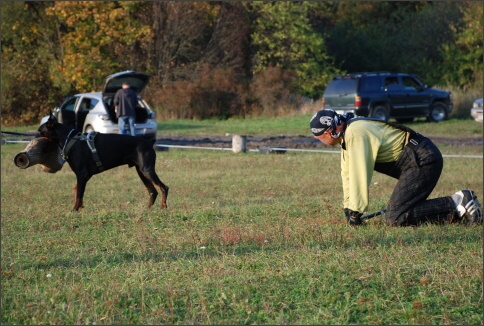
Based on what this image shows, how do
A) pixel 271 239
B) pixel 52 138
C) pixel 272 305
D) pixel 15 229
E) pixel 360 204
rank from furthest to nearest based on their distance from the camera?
pixel 52 138 < pixel 15 229 < pixel 360 204 < pixel 271 239 < pixel 272 305

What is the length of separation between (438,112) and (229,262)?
29.0m

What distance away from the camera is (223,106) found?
43.4m

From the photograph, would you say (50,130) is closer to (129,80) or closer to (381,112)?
(129,80)

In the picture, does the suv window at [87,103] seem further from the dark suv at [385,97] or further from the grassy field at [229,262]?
the dark suv at [385,97]

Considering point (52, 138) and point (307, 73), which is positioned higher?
point (52, 138)

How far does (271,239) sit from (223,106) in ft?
115

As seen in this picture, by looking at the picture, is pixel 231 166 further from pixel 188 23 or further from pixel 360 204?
pixel 188 23

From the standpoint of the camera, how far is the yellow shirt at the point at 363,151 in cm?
923

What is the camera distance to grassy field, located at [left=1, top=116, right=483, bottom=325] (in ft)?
19.5

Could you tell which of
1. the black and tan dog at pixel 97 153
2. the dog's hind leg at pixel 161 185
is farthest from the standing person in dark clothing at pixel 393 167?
the black and tan dog at pixel 97 153

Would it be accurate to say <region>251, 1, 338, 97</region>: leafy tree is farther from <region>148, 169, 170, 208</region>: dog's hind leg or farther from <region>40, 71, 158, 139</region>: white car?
<region>148, 169, 170, 208</region>: dog's hind leg

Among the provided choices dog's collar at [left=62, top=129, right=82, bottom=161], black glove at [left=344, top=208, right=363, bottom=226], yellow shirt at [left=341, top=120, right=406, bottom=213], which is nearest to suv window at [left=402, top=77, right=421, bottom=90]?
dog's collar at [left=62, top=129, right=82, bottom=161]

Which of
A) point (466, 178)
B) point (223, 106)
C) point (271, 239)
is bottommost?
point (223, 106)

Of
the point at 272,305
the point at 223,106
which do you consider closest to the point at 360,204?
the point at 272,305
